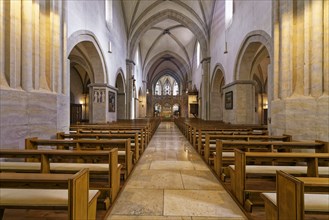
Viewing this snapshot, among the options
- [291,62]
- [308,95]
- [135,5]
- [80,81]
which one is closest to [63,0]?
[291,62]

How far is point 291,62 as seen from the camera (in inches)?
213

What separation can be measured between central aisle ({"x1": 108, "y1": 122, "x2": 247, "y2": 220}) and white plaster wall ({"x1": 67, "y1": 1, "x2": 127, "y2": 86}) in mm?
5992

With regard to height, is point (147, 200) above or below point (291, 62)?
below

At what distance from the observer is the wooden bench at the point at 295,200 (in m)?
1.67

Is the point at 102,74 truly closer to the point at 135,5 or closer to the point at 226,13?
the point at 135,5

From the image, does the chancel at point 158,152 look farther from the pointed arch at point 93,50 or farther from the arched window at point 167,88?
the arched window at point 167,88

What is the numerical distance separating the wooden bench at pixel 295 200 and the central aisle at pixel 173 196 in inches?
33.8

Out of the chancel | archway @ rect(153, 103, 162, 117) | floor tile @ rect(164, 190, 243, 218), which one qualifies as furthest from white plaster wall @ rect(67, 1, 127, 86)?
archway @ rect(153, 103, 162, 117)

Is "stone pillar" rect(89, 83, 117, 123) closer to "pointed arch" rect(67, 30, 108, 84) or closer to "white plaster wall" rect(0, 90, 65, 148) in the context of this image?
"pointed arch" rect(67, 30, 108, 84)

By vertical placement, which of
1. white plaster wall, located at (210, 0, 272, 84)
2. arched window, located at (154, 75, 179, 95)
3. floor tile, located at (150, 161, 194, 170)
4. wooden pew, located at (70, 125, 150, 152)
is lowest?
floor tile, located at (150, 161, 194, 170)

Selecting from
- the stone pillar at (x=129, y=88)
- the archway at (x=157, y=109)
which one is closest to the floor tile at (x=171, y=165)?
the stone pillar at (x=129, y=88)

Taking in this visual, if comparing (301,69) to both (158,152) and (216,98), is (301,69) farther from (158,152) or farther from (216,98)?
(216,98)

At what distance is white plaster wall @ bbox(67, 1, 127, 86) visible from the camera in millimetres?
8164

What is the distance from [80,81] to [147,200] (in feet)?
61.0
